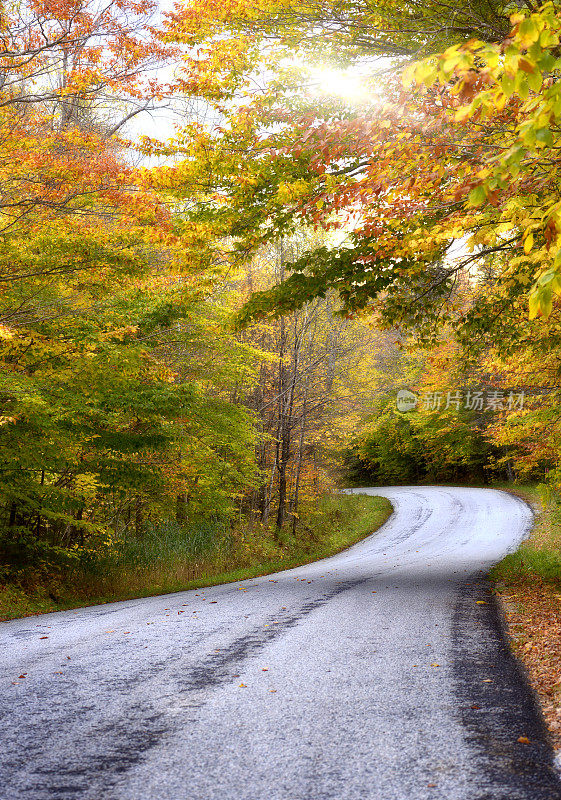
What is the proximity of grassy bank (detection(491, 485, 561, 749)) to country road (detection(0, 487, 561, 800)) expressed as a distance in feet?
0.54

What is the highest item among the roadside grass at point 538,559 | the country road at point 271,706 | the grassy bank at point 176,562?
the country road at point 271,706

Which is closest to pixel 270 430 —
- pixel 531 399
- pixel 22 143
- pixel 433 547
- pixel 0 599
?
pixel 433 547

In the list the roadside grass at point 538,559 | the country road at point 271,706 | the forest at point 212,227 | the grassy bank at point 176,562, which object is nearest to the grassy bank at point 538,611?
the roadside grass at point 538,559

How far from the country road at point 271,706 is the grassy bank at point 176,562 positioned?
192 cm

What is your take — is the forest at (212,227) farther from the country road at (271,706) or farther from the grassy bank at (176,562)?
the country road at (271,706)

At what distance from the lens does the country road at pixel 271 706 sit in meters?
2.82

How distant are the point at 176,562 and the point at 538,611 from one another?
7.72 meters

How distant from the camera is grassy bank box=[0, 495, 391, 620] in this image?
10109mm

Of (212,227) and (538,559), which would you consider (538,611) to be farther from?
(212,227)

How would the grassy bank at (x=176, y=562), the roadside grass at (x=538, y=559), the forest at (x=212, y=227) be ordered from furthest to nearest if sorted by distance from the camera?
the roadside grass at (x=538, y=559) < the grassy bank at (x=176, y=562) < the forest at (x=212, y=227)

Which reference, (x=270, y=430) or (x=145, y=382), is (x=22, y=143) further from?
(x=270, y=430)

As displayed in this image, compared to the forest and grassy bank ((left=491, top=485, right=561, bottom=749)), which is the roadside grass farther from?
the forest

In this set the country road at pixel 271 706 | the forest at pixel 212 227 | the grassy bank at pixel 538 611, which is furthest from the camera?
the forest at pixel 212 227

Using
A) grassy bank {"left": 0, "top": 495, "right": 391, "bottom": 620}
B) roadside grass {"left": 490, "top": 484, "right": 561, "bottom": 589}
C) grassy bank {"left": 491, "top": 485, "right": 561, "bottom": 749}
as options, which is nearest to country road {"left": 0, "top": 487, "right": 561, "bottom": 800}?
grassy bank {"left": 491, "top": 485, "right": 561, "bottom": 749}
